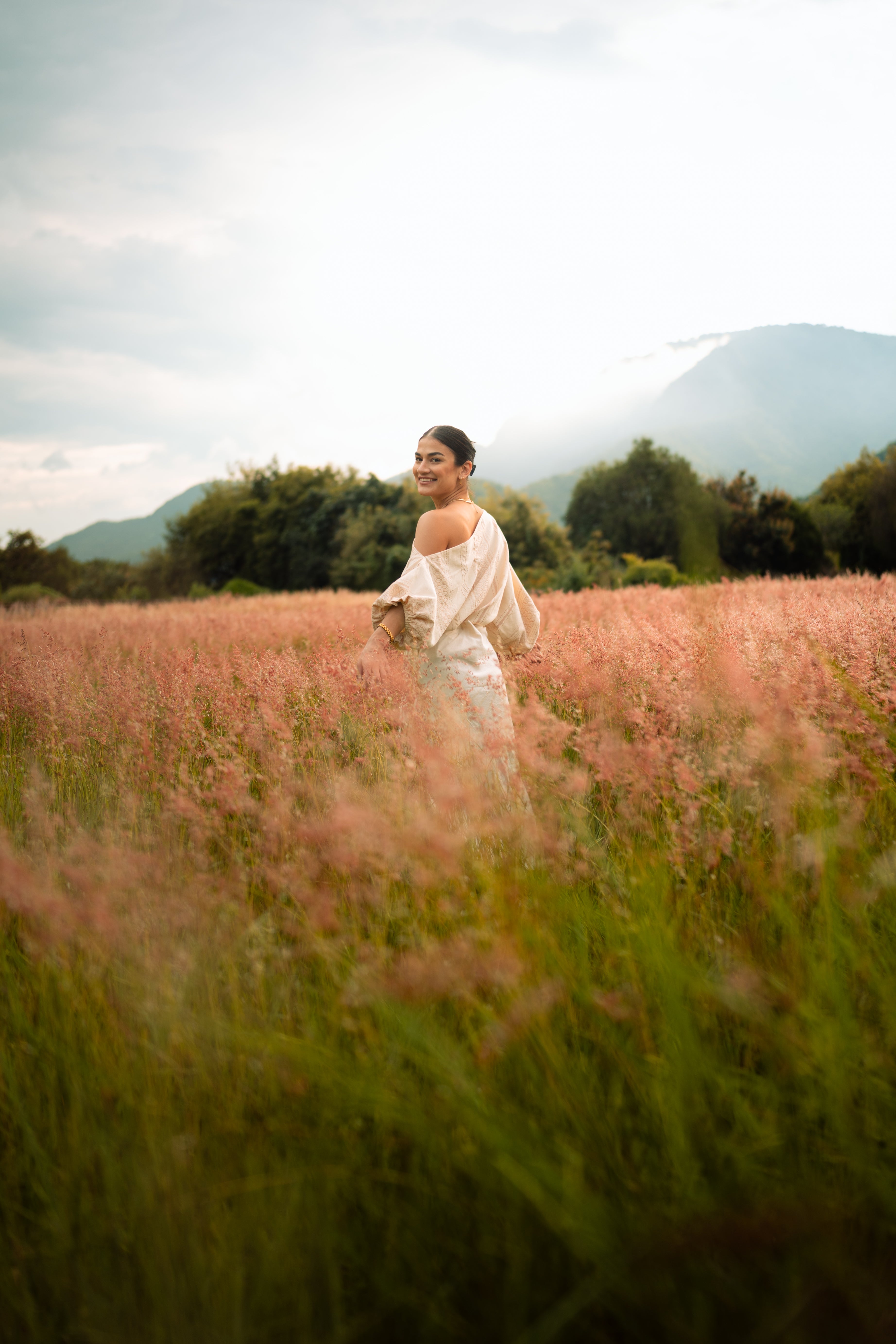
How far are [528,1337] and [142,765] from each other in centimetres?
220

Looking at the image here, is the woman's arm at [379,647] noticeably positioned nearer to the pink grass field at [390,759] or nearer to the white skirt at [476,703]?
the pink grass field at [390,759]

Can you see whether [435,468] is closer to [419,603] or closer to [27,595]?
[419,603]

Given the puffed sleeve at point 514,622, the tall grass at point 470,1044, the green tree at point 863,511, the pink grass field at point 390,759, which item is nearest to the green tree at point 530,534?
the green tree at point 863,511

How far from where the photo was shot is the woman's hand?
9.20 ft

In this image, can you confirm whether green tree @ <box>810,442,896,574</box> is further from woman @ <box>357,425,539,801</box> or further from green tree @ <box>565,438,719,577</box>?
woman @ <box>357,425,539,801</box>

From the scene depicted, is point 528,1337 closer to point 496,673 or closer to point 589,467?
point 496,673

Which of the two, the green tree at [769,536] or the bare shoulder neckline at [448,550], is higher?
the green tree at [769,536]

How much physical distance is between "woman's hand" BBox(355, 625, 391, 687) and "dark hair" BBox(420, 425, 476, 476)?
3.13 ft

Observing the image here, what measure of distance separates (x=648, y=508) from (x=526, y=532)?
64.8 ft

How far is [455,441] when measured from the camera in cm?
322

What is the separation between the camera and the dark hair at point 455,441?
320cm

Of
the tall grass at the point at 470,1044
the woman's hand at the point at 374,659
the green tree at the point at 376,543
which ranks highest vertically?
the green tree at the point at 376,543

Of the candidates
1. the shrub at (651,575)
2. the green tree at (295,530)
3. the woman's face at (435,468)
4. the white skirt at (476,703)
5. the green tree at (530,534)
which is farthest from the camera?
the green tree at (530,534)

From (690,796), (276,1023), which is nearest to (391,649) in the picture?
(690,796)
